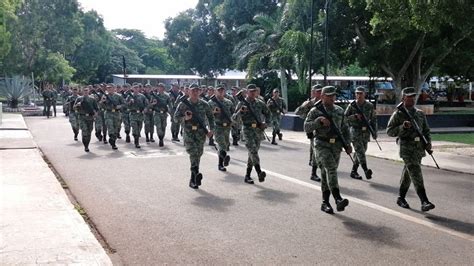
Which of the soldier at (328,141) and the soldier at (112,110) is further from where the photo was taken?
the soldier at (112,110)

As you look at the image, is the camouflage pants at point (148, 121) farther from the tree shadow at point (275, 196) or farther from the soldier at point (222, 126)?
the tree shadow at point (275, 196)

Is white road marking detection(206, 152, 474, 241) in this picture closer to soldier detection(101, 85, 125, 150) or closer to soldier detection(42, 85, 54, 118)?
soldier detection(101, 85, 125, 150)

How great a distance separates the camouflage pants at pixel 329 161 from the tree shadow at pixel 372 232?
1.80ft

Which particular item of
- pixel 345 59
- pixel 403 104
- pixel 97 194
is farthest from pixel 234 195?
pixel 345 59

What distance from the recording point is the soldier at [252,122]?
9.94 metres

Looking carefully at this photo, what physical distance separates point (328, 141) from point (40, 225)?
13.2 ft

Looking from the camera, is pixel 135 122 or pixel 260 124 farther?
pixel 135 122

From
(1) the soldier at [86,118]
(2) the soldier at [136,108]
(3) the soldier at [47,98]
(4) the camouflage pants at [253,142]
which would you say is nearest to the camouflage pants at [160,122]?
(2) the soldier at [136,108]

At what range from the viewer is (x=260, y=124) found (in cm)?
1024

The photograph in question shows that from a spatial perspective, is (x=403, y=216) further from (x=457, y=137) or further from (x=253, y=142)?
(x=457, y=137)

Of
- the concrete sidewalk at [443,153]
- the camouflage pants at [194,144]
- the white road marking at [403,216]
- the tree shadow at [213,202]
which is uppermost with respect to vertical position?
the camouflage pants at [194,144]

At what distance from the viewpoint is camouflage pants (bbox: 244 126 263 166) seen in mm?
9883

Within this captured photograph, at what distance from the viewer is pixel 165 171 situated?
37.1 feet

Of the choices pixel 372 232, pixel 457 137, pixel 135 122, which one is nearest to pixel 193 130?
pixel 372 232
